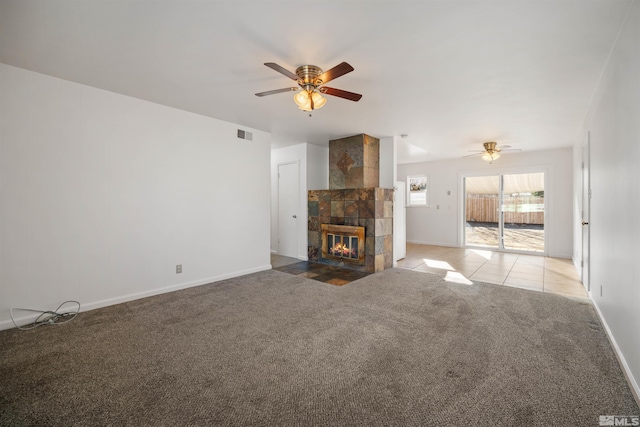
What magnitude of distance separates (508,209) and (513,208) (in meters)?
0.12

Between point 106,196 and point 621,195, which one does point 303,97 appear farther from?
point 621,195

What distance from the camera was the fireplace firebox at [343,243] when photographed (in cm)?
511

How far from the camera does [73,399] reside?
67.4 inches

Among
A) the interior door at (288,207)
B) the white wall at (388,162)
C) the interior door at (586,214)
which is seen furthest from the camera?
the interior door at (288,207)

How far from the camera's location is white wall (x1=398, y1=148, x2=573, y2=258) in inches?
250

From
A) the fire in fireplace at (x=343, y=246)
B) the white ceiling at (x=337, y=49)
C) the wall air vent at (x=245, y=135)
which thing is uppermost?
the white ceiling at (x=337, y=49)

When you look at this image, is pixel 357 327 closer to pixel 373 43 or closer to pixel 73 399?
pixel 73 399

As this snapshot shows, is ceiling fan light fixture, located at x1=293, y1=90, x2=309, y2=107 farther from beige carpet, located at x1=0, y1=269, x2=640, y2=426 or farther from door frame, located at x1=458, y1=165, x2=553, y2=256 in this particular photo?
door frame, located at x1=458, y1=165, x2=553, y2=256

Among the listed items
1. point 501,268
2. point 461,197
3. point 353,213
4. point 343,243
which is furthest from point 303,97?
point 461,197

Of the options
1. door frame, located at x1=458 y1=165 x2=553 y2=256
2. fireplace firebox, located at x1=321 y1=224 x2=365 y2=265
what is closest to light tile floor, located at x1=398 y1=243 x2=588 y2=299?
door frame, located at x1=458 y1=165 x2=553 y2=256

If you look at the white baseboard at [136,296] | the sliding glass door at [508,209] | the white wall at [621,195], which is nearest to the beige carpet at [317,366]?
the white baseboard at [136,296]

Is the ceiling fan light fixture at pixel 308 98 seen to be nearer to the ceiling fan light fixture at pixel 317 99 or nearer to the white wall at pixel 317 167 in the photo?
the ceiling fan light fixture at pixel 317 99

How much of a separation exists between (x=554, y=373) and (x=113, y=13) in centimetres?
413

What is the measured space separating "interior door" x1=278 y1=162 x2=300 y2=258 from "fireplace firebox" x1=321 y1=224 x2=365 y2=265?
37.8 inches
